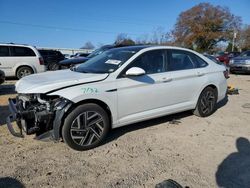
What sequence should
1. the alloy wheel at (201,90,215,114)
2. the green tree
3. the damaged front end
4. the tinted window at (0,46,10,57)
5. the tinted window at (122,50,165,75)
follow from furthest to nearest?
the green tree < the tinted window at (0,46,10,57) < the alloy wheel at (201,90,215,114) < the tinted window at (122,50,165,75) < the damaged front end

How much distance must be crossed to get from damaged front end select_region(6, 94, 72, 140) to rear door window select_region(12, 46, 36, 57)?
8260 millimetres

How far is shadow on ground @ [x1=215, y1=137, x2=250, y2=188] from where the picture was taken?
3.09 m

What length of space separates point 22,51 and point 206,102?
8.99 metres

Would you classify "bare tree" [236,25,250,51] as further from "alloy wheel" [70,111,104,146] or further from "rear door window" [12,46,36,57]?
"alloy wheel" [70,111,104,146]

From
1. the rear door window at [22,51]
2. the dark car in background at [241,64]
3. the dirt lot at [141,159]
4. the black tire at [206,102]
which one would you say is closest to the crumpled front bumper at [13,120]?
the dirt lot at [141,159]

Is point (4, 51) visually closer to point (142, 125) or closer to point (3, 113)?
point (3, 113)

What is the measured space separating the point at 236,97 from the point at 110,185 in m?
6.37

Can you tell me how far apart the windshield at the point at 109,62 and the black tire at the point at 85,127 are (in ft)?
2.58

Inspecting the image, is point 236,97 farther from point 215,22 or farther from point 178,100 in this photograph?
point 215,22

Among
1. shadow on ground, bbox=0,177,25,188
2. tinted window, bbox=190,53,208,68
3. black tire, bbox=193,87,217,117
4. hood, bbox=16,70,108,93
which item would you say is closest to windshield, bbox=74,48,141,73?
hood, bbox=16,70,108,93

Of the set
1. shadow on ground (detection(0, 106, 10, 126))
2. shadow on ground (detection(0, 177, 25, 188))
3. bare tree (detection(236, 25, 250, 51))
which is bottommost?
shadow on ground (detection(0, 177, 25, 188))

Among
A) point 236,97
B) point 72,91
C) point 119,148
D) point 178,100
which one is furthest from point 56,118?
point 236,97

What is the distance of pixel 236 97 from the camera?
8.01 meters

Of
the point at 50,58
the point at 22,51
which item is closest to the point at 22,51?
the point at 22,51
